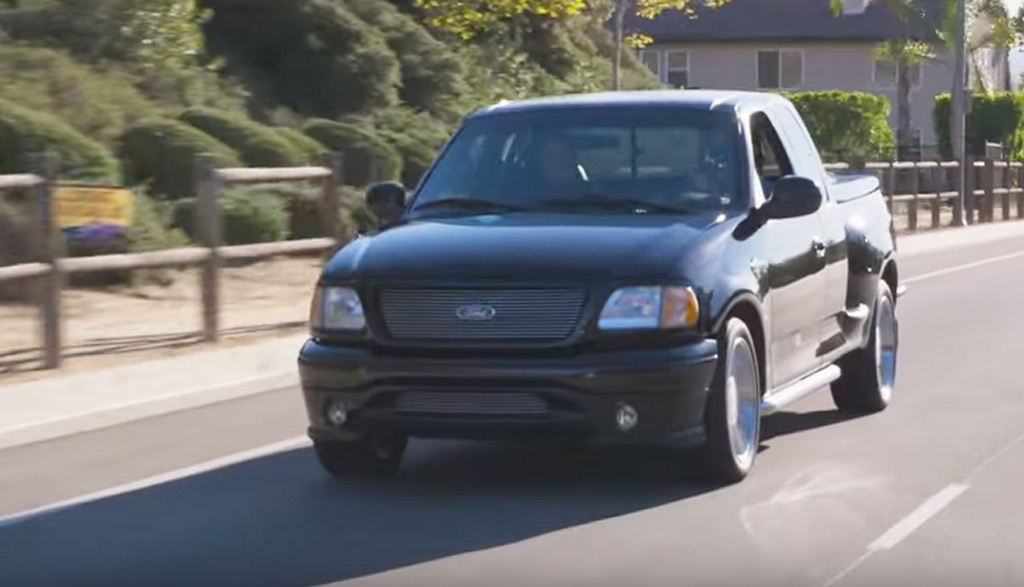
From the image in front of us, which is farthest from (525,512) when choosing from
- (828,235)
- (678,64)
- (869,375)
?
(678,64)

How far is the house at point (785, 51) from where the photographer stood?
66.6m

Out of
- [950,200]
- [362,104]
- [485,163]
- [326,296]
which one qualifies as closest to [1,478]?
[326,296]

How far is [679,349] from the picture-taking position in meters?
9.10

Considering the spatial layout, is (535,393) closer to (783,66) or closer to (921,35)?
(921,35)

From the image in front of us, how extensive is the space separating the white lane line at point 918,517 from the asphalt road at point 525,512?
0.6 inches

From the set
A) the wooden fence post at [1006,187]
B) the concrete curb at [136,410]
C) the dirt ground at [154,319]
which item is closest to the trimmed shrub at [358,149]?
the dirt ground at [154,319]

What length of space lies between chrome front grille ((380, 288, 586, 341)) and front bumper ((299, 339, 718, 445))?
0.11m

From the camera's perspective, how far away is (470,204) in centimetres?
1034

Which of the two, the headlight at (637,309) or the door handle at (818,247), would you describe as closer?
the headlight at (637,309)

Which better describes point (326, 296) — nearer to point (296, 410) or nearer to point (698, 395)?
point (698, 395)

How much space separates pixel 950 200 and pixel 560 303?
30.7 m

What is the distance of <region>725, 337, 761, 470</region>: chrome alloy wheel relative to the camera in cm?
948

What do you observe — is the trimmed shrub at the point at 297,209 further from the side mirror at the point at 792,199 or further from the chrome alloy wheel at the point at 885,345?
the side mirror at the point at 792,199

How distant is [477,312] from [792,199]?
6.23 feet
